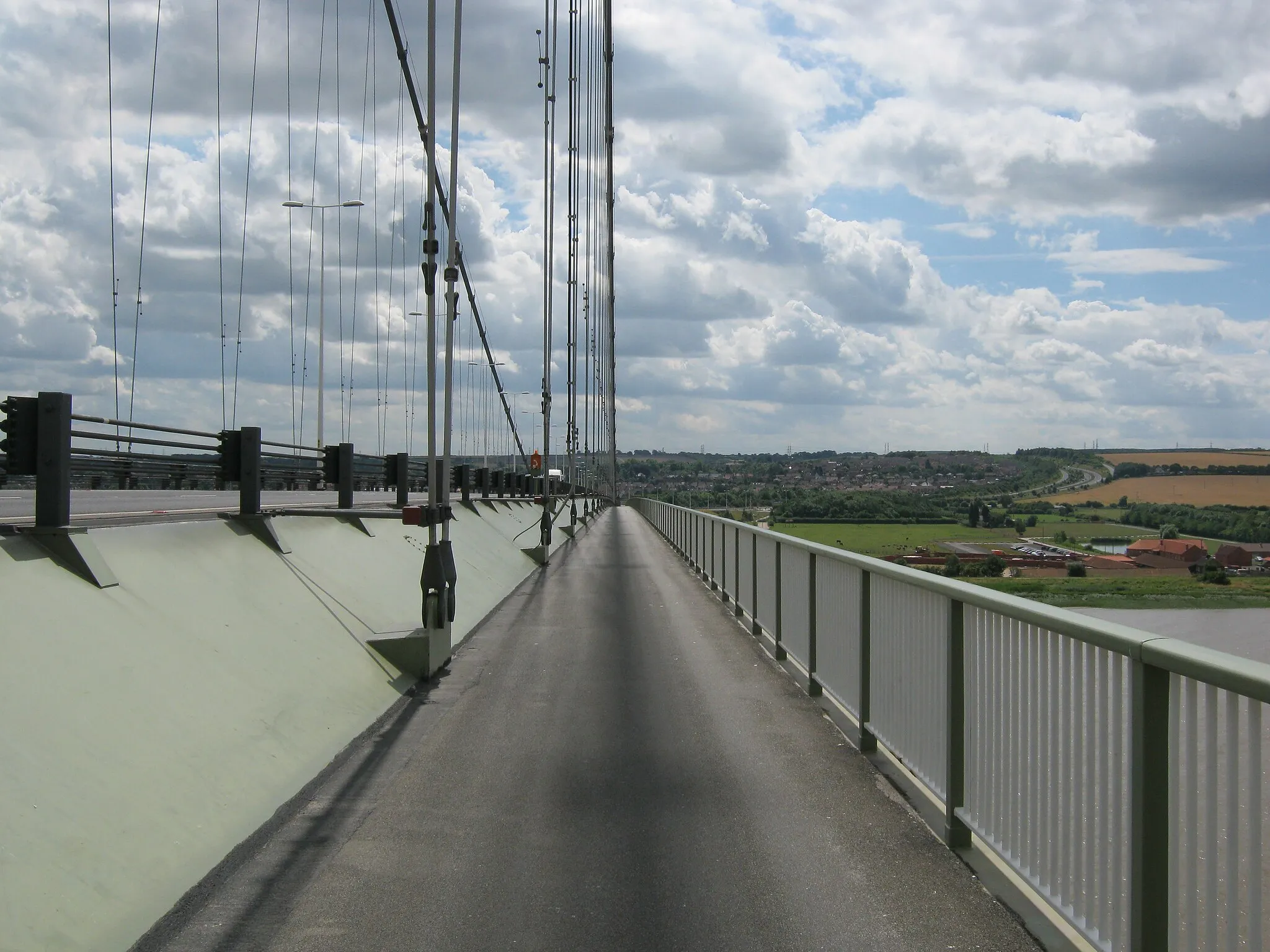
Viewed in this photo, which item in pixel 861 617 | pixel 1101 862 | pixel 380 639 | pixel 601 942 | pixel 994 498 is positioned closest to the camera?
pixel 1101 862

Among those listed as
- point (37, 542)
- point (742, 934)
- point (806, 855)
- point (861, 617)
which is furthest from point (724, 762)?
point (37, 542)

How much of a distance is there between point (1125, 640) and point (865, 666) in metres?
3.66

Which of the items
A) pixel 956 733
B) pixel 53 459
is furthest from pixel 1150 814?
pixel 53 459

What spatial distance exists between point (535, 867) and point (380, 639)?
4.58m

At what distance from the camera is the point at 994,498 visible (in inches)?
593

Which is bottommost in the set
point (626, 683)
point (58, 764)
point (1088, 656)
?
point (626, 683)

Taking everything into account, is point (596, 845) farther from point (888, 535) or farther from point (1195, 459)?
point (1195, 459)

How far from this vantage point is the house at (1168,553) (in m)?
9.32

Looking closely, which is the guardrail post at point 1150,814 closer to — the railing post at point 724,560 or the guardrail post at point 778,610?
the guardrail post at point 778,610

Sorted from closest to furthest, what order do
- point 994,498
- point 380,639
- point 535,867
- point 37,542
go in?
1. point 535,867
2. point 37,542
3. point 380,639
4. point 994,498

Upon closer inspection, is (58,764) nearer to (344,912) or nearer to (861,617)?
(344,912)

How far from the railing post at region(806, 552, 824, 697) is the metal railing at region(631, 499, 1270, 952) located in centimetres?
183

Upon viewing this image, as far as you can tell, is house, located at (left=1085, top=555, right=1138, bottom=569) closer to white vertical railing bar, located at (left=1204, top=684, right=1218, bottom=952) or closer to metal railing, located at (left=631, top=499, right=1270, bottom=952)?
metal railing, located at (left=631, top=499, right=1270, bottom=952)

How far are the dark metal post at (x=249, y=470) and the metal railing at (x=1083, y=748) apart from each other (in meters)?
5.23
